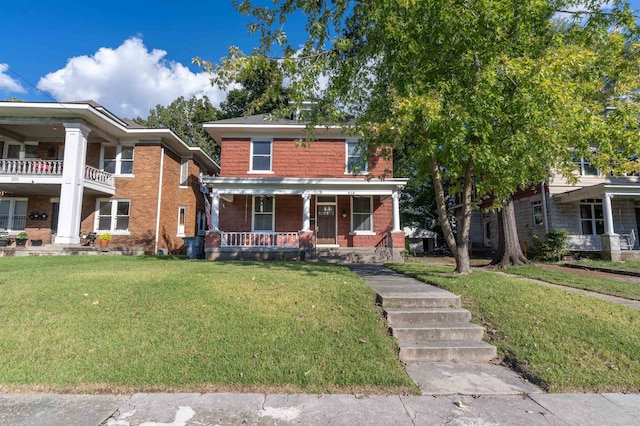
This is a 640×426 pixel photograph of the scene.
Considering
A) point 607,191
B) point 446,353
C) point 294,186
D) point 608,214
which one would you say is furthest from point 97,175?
point 608,214

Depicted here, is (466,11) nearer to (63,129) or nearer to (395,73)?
(395,73)

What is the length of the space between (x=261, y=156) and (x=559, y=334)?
13.7 m

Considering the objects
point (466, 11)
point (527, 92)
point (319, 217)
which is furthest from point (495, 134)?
point (319, 217)

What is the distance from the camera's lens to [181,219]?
789 inches

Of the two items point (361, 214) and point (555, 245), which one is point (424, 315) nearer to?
point (361, 214)

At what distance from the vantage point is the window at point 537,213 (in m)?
18.6

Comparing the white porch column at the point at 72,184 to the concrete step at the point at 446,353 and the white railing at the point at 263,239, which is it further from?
the concrete step at the point at 446,353

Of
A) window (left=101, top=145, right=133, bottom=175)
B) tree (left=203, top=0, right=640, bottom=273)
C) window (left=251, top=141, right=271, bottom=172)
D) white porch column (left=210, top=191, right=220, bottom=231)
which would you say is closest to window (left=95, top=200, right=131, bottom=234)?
window (left=101, top=145, right=133, bottom=175)

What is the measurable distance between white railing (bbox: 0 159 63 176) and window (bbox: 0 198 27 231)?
6.44 ft

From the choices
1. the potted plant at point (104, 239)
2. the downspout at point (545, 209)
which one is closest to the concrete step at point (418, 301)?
the downspout at point (545, 209)

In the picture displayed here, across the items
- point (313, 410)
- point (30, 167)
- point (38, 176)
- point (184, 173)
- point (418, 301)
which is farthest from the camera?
point (184, 173)

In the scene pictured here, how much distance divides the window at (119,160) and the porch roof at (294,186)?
6102mm

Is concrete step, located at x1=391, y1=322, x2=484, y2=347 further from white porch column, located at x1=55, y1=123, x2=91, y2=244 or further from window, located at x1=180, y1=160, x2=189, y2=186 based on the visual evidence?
window, located at x1=180, y1=160, x2=189, y2=186

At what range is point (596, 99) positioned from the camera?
27.0ft
